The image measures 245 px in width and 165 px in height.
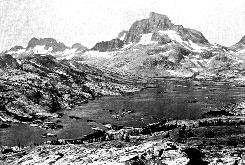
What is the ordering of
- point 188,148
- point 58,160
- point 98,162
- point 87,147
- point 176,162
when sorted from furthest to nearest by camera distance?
point 87,147, point 58,160, point 98,162, point 188,148, point 176,162

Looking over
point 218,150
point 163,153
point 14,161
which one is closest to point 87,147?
point 14,161

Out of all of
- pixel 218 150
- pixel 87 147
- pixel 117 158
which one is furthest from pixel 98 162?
pixel 218 150

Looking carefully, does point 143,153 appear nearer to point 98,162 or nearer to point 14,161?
point 98,162

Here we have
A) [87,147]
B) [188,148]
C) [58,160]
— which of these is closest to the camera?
[188,148]

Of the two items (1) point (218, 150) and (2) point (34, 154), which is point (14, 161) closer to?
(2) point (34, 154)

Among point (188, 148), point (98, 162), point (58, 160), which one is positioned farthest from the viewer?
point (58, 160)

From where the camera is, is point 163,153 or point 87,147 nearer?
point 163,153

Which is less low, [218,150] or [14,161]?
[218,150]

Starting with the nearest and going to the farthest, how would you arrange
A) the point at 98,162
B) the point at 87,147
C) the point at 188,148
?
the point at 188,148 < the point at 98,162 < the point at 87,147

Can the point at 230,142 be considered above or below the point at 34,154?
above
